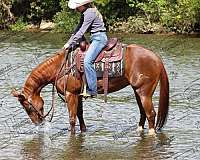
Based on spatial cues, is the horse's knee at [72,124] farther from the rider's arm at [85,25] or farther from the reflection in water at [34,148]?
the rider's arm at [85,25]

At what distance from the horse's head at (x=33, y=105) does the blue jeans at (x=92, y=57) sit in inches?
39.7

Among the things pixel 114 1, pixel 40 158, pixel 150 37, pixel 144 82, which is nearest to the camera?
pixel 40 158

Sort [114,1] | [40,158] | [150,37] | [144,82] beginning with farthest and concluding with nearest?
[114,1], [150,37], [144,82], [40,158]

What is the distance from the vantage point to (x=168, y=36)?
37375 mm

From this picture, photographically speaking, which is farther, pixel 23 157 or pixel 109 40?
pixel 109 40

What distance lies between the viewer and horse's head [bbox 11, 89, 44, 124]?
1140cm

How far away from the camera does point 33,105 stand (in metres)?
11.5

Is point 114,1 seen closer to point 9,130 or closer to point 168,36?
point 168,36

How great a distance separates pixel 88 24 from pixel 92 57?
603mm

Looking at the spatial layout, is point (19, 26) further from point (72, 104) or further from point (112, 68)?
point (112, 68)

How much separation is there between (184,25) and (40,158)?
3013 cm

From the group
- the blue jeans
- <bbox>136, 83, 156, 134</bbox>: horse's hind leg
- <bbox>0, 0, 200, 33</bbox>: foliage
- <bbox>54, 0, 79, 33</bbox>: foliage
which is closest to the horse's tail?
<bbox>136, 83, 156, 134</bbox>: horse's hind leg

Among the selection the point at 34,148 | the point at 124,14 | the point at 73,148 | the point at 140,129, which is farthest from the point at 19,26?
the point at 73,148

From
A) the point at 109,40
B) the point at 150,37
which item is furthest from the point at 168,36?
the point at 109,40
